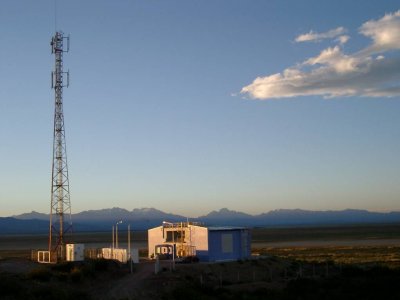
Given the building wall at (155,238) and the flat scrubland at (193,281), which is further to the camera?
the building wall at (155,238)

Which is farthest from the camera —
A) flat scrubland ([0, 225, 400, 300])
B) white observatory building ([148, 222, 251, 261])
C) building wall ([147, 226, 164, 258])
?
building wall ([147, 226, 164, 258])

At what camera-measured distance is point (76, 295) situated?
26766mm

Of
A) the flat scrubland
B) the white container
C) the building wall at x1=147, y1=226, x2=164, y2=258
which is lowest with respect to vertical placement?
the flat scrubland

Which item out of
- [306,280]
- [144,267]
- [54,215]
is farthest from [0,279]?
[306,280]

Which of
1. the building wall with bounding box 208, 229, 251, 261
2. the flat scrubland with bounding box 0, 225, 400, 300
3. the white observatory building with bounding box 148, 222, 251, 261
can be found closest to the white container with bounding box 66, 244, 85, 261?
the flat scrubland with bounding box 0, 225, 400, 300

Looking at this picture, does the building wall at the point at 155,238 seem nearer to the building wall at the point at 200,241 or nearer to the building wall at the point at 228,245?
the building wall at the point at 200,241

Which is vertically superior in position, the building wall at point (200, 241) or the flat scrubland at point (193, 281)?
the building wall at point (200, 241)

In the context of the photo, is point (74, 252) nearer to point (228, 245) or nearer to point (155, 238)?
point (155, 238)

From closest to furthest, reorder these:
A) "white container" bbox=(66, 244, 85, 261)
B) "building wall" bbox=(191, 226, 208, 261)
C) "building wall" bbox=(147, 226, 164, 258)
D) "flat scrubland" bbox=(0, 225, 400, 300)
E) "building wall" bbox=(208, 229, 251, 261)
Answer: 1. "flat scrubland" bbox=(0, 225, 400, 300)
2. "white container" bbox=(66, 244, 85, 261)
3. "building wall" bbox=(191, 226, 208, 261)
4. "building wall" bbox=(208, 229, 251, 261)
5. "building wall" bbox=(147, 226, 164, 258)

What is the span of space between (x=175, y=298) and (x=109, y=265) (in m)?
8.25

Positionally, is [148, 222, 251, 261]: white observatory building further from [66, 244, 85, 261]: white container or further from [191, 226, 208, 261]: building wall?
[66, 244, 85, 261]: white container

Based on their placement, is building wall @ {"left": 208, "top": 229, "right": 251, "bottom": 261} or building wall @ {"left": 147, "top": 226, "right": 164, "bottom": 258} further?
building wall @ {"left": 147, "top": 226, "right": 164, "bottom": 258}

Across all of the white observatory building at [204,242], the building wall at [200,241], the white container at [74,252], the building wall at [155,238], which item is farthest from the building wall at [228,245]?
the white container at [74,252]

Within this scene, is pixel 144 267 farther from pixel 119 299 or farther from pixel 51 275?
pixel 119 299
